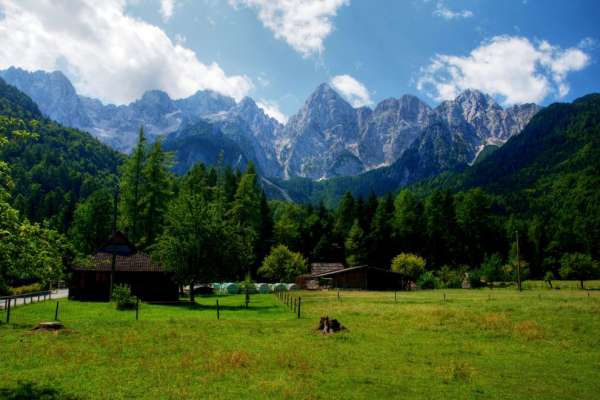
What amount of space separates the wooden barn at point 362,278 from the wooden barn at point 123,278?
33835 mm

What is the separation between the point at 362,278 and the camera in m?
74.8

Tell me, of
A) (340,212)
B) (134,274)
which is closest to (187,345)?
(134,274)

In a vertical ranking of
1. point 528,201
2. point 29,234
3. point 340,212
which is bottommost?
point 29,234

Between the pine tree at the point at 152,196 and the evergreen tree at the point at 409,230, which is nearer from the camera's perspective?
the pine tree at the point at 152,196

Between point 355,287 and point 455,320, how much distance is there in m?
46.5

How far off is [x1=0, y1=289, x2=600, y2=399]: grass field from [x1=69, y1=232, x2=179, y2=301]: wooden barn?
18.5 metres

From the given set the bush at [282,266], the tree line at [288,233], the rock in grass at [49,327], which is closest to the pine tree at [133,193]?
the tree line at [288,233]

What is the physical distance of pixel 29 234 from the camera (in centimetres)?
1366

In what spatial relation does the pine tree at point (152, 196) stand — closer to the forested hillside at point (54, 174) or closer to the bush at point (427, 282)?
the forested hillside at point (54, 174)

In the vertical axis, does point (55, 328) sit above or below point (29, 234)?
below

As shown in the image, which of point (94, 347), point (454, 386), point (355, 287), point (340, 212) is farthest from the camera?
point (340, 212)

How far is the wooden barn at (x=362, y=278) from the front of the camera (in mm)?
74625

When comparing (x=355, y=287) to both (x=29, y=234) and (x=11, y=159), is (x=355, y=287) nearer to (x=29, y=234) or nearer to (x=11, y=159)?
(x=29, y=234)

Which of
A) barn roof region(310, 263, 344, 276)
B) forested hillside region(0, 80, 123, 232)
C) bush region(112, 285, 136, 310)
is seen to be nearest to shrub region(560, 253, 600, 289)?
barn roof region(310, 263, 344, 276)
